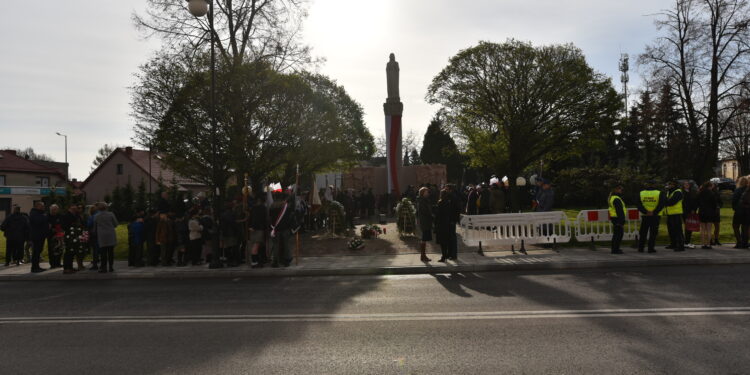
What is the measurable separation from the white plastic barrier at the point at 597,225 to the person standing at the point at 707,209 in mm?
1427

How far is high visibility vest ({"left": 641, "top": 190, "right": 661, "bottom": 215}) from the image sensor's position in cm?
1148

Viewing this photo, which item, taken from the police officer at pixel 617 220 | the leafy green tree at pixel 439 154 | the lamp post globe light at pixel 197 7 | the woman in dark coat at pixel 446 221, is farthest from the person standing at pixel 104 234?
the leafy green tree at pixel 439 154

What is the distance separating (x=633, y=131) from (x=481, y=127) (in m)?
21.5

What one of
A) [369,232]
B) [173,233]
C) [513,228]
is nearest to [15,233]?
[173,233]

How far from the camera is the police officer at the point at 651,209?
11508mm

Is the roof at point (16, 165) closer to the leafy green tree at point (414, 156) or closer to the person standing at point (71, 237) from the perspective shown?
the person standing at point (71, 237)

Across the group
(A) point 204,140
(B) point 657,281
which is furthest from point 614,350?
(A) point 204,140

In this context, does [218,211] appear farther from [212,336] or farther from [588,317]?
[588,317]

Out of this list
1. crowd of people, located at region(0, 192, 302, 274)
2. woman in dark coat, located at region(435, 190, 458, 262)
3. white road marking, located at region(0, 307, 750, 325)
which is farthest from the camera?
crowd of people, located at region(0, 192, 302, 274)

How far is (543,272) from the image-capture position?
9.97 metres

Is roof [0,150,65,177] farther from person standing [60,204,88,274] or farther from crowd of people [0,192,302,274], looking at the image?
person standing [60,204,88,274]

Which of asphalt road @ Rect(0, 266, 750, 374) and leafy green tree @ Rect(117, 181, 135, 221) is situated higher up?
leafy green tree @ Rect(117, 181, 135, 221)

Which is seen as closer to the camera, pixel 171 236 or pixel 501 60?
pixel 171 236

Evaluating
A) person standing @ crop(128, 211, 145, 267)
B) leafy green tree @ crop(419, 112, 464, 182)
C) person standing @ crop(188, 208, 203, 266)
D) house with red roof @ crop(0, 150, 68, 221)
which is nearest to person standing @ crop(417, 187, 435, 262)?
person standing @ crop(188, 208, 203, 266)
